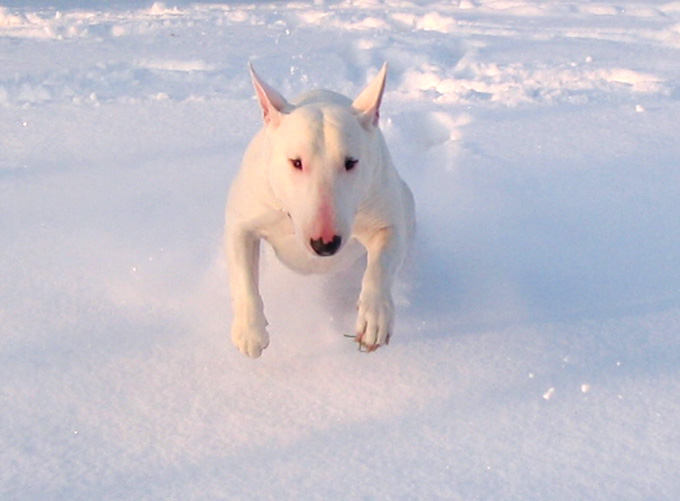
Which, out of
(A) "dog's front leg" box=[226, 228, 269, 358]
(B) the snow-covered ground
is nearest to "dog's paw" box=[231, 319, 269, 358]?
(A) "dog's front leg" box=[226, 228, 269, 358]

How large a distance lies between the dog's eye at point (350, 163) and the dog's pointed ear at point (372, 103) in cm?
16

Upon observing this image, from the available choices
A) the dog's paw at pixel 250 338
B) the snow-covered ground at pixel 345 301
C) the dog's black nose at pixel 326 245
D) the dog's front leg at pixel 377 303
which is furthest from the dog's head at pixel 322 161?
the snow-covered ground at pixel 345 301

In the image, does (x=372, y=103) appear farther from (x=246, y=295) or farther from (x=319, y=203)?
(x=246, y=295)

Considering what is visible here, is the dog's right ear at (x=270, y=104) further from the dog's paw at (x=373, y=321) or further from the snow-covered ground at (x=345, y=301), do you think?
the snow-covered ground at (x=345, y=301)

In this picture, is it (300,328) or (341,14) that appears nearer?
(300,328)

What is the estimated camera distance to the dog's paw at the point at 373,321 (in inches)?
85.8

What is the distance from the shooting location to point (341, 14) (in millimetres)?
5672

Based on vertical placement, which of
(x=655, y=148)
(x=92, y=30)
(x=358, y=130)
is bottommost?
(x=92, y=30)

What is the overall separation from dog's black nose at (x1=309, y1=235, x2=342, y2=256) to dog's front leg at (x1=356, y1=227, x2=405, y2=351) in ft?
0.98

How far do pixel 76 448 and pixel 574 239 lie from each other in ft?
5.78

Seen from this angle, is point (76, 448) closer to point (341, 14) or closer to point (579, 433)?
point (579, 433)

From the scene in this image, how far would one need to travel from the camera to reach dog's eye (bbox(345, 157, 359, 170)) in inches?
81.0

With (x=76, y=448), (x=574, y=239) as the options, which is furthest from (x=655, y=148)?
(x=76, y=448)

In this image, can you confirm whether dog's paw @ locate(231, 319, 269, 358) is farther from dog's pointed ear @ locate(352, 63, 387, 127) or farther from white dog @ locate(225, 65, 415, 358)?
dog's pointed ear @ locate(352, 63, 387, 127)
